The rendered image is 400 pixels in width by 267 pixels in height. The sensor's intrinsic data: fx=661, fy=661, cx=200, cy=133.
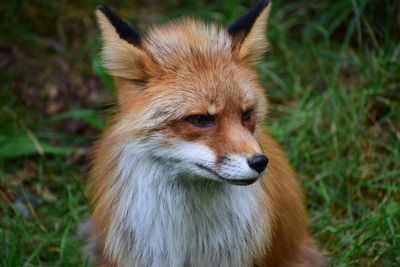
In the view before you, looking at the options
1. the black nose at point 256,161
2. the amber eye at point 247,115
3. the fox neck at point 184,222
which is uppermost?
the amber eye at point 247,115

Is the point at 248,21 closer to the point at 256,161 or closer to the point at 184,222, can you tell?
the point at 256,161

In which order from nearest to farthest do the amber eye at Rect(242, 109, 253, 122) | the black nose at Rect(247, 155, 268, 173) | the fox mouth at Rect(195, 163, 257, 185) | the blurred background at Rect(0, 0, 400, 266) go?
the black nose at Rect(247, 155, 268, 173)
the fox mouth at Rect(195, 163, 257, 185)
the amber eye at Rect(242, 109, 253, 122)
the blurred background at Rect(0, 0, 400, 266)

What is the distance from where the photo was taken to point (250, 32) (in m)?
4.40

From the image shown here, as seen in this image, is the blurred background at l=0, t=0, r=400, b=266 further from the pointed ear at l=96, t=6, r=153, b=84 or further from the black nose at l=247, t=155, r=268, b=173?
the black nose at l=247, t=155, r=268, b=173

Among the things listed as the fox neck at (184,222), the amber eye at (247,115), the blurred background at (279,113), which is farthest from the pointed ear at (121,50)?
the blurred background at (279,113)

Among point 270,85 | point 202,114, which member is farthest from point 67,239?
point 270,85

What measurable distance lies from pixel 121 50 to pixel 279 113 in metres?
3.27

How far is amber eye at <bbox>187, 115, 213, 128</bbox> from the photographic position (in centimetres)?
397

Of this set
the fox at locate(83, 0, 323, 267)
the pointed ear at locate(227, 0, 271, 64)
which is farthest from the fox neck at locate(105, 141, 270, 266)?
the pointed ear at locate(227, 0, 271, 64)

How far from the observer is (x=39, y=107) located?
733 cm

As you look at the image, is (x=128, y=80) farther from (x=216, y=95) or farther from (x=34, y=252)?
(x=34, y=252)

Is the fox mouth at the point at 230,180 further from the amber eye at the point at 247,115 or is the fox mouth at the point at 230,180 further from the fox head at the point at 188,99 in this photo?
the amber eye at the point at 247,115

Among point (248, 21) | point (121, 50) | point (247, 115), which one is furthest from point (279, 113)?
point (121, 50)

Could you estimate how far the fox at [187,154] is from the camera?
3961 millimetres
